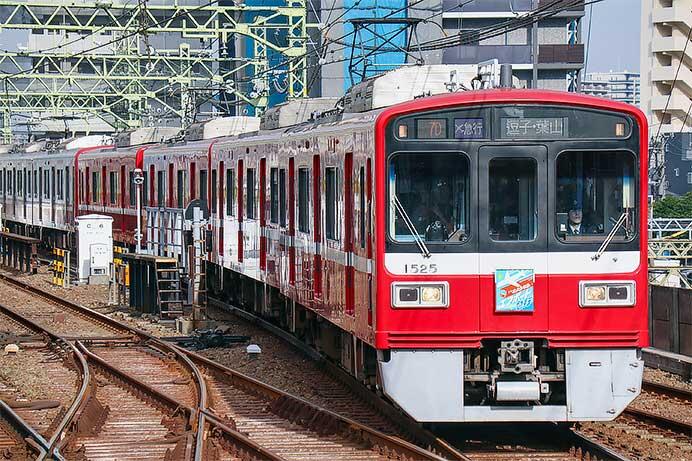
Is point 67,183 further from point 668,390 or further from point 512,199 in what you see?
point 512,199

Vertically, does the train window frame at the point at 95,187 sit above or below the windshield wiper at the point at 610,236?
above

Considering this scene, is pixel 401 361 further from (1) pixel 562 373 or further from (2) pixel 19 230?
(2) pixel 19 230

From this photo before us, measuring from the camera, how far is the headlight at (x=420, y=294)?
8.99 m

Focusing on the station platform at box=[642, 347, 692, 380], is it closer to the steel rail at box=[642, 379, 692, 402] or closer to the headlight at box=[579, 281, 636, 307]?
the steel rail at box=[642, 379, 692, 402]

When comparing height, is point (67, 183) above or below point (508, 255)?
above

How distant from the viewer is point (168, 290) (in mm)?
19391

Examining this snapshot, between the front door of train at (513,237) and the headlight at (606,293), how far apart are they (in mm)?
274

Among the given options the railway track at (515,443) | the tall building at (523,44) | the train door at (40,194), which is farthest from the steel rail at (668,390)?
the tall building at (523,44)

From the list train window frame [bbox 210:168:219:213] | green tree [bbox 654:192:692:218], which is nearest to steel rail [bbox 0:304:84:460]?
train window frame [bbox 210:168:219:213]

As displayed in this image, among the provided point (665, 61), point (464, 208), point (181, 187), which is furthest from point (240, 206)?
point (665, 61)

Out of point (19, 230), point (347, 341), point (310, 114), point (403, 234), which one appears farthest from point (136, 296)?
point (19, 230)

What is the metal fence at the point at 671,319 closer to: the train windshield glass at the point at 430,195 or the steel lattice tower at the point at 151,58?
the train windshield glass at the point at 430,195

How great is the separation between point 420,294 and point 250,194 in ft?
25.7

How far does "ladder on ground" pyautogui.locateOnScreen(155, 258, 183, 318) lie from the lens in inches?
766
